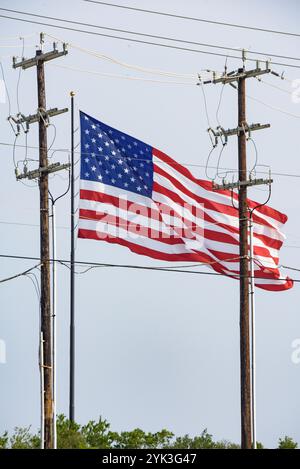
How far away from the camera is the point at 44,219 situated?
5738 cm

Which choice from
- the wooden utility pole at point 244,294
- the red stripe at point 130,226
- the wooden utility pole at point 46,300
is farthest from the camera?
the wooden utility pole at point 244,294

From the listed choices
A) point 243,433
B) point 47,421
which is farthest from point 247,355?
point 47,421

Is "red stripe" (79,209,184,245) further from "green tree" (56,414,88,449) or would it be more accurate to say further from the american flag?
"green tree" (56,414,88,449)

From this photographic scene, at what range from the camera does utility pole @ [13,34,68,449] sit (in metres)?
56.9

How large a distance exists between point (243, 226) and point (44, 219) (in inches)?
212

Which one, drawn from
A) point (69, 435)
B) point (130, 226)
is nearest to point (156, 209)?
point (130, 226)

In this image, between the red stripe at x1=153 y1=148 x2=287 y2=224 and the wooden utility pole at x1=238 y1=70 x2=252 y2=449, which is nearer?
the red stripe at x1=153 y1=148 x2=287 y2=224

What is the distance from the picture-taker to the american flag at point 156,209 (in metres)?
56.7

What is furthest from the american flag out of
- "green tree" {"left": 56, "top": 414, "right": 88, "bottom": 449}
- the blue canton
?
"green tree" {"left": 56, "top": 414, "right": 88, "bottom": 449}

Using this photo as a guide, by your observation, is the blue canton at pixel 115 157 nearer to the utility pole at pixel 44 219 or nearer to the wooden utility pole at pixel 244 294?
the utility pole at pixel 44 219

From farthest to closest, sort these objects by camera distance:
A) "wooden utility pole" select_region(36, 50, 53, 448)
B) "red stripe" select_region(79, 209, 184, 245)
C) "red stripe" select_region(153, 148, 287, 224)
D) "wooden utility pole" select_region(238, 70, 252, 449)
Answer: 1. "wooden utility pole" select_region(238, 70, 252, 449)
2. "red stripe" select_region(153, 148, 287, 224)
3. "wooden utility pole" select_region(36, 50, 53, 448)
4. "red stripe" select_region(79, 209, 184, 245)

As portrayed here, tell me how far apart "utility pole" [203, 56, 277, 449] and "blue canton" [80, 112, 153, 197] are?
2297 millimetres

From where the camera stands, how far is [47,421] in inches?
2238

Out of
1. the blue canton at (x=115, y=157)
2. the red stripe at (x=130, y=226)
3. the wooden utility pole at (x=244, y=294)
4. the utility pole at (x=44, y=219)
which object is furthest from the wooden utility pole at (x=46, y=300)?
the wooden utility pole at (x=244, y=294)
